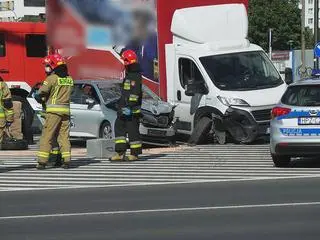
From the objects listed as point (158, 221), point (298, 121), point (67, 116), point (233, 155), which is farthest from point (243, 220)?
point (233, 155)

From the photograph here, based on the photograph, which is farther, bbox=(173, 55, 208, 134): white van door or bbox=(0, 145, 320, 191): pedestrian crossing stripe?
bbox=(173, 55, 208, 134): white van door

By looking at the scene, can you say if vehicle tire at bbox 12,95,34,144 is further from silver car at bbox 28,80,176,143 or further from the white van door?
the white van door

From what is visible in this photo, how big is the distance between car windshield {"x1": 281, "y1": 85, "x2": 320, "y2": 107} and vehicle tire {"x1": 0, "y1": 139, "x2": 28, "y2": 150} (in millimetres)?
6835

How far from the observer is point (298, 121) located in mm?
12234

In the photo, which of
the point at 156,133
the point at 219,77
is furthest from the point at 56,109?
the point at 219,77

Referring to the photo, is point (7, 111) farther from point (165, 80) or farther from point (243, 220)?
point (243, 220)

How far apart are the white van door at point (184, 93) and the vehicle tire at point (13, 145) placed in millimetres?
3696

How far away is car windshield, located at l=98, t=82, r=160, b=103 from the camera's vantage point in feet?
54.0

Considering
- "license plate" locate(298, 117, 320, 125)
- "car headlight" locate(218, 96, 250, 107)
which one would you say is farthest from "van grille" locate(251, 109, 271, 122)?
"license plate" locate(298, 117, 320, 125)

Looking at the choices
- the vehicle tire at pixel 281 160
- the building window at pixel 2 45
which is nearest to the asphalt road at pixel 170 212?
the vehicle tire at pixel 281 160

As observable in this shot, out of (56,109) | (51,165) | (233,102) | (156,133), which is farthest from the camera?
(233,102)

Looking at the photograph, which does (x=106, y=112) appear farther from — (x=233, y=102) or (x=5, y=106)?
(x=233, y=102)

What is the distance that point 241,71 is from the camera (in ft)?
55.0

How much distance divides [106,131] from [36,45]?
19.9 feet
